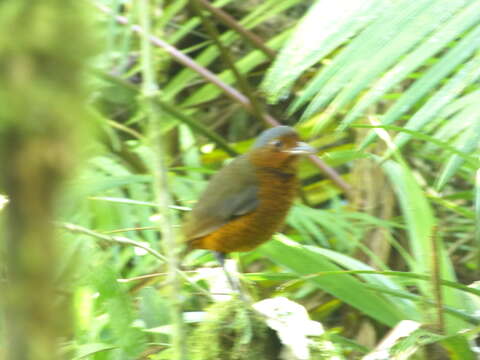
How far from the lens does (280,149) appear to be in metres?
1.94

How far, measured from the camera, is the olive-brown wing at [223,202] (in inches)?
72.2

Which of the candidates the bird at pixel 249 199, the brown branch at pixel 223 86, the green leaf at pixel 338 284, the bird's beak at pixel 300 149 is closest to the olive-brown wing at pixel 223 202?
the bird at pixel 249 199

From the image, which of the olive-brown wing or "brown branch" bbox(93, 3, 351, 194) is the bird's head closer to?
the olive-brown wing

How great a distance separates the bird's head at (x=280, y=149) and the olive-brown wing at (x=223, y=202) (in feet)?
0.14

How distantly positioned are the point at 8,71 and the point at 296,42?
0.71 m

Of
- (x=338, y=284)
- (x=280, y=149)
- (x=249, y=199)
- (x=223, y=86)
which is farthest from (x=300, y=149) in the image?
(x=223, y=86)

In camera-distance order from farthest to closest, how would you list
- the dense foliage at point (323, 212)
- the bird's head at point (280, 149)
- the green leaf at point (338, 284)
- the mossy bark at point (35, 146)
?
1. the bird's head at point (280, 149)
2. the green leaf at point (338, 284)
3. the dense foliage at point (323, 212)
4. the mossy bark at point (35, 146)

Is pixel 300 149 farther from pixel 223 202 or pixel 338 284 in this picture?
pixel 338 284

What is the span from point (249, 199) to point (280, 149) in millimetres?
161

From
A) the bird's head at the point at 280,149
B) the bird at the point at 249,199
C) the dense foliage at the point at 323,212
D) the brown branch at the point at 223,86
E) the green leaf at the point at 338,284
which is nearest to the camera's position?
the dense foliage at the point at 323,212

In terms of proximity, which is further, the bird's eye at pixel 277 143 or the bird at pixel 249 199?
the bird's eye at pixel 277 143

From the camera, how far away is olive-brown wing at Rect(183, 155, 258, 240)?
1.83m

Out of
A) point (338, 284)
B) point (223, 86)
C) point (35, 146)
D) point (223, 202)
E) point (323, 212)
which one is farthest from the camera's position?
point (223, 86)

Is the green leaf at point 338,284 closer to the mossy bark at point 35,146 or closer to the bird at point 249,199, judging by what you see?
the bird at point 249,199
